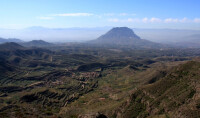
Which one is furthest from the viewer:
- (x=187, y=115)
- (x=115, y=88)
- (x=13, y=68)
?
(x=13, y=68)

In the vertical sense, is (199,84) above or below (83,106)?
above

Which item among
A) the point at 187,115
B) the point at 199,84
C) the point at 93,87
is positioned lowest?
the point at 93,87

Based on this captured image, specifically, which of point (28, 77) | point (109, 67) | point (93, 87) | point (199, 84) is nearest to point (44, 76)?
point (28, 77)

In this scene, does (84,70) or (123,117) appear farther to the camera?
(84,70)

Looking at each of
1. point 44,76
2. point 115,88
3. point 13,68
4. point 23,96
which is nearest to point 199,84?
point 115,88

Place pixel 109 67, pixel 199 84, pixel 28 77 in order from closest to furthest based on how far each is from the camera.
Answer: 1. pixel 199 84
2. pixel 28 77
3. pixel 109 67

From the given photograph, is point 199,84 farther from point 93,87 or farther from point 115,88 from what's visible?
point 93,87

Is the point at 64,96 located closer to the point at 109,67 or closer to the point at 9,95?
the point at 9,95
